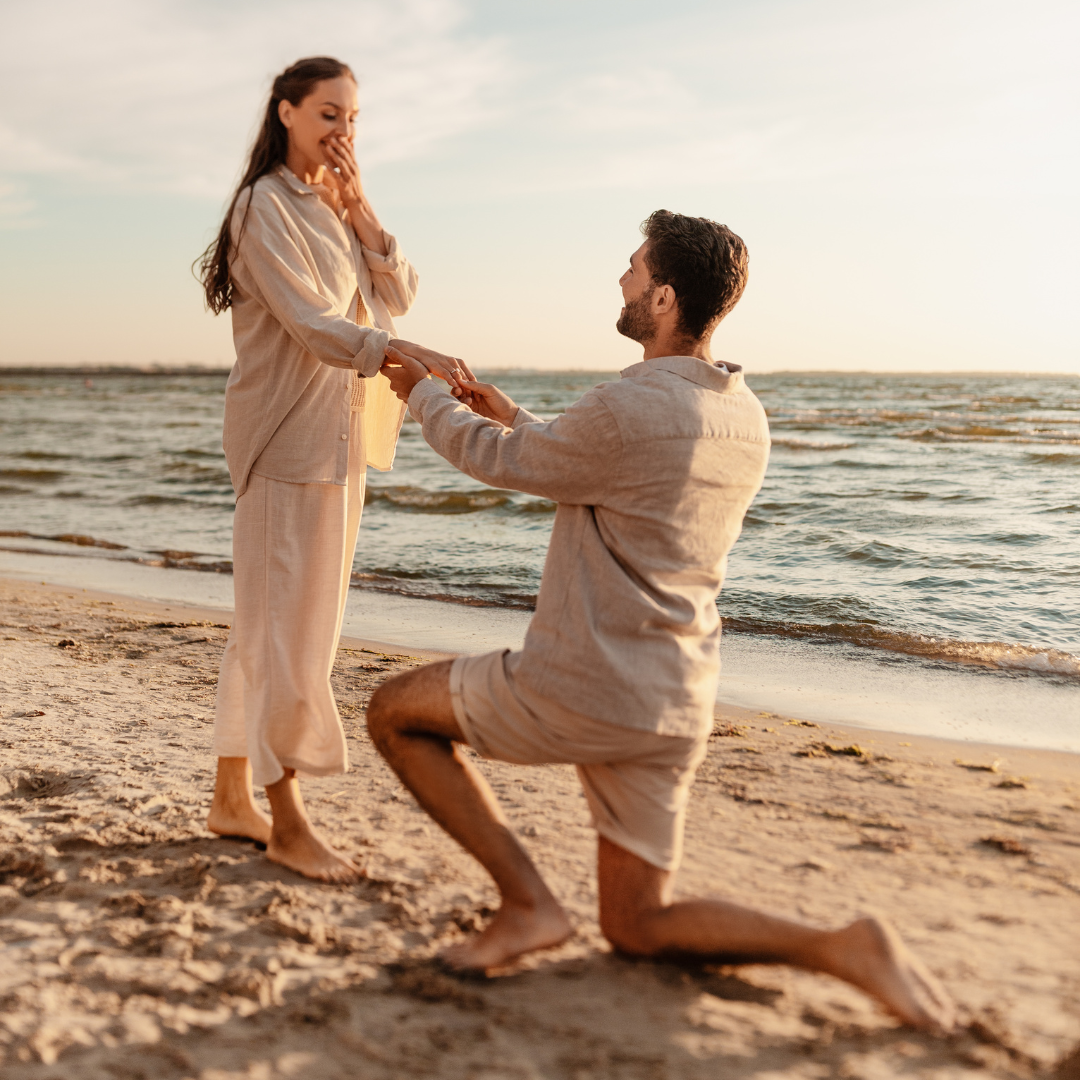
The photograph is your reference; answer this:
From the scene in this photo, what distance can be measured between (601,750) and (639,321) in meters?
1.01

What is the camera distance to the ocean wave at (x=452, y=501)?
12727mm

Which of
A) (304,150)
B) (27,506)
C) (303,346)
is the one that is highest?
(304,150)

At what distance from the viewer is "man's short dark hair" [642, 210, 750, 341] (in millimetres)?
2350

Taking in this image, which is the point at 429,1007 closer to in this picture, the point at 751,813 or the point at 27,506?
the point at 751,813

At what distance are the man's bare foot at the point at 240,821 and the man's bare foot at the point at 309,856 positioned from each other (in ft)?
0.38

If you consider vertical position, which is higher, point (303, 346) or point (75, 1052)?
point (303, 346)

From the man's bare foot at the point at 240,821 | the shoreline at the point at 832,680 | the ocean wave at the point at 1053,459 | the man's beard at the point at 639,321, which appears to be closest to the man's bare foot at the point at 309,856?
the man's bare foot at the point at 240,821

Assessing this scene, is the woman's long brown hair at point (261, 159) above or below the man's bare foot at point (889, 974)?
above

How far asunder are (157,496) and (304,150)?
12.1 metres

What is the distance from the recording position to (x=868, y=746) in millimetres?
4258

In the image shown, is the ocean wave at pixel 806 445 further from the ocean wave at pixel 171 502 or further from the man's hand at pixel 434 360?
the man's hand at pixel 434 360

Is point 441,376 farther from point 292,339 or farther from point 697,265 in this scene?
point 697,265

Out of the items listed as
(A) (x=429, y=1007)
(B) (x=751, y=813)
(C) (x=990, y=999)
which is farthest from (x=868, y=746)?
(A) (x=429, y=1007)

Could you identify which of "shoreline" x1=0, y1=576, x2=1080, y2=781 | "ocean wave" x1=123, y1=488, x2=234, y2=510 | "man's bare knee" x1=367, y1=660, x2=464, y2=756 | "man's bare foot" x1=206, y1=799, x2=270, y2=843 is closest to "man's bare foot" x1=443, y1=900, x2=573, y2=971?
"man's bare knee" x1=367, y1=660, x2=464, y2=756
